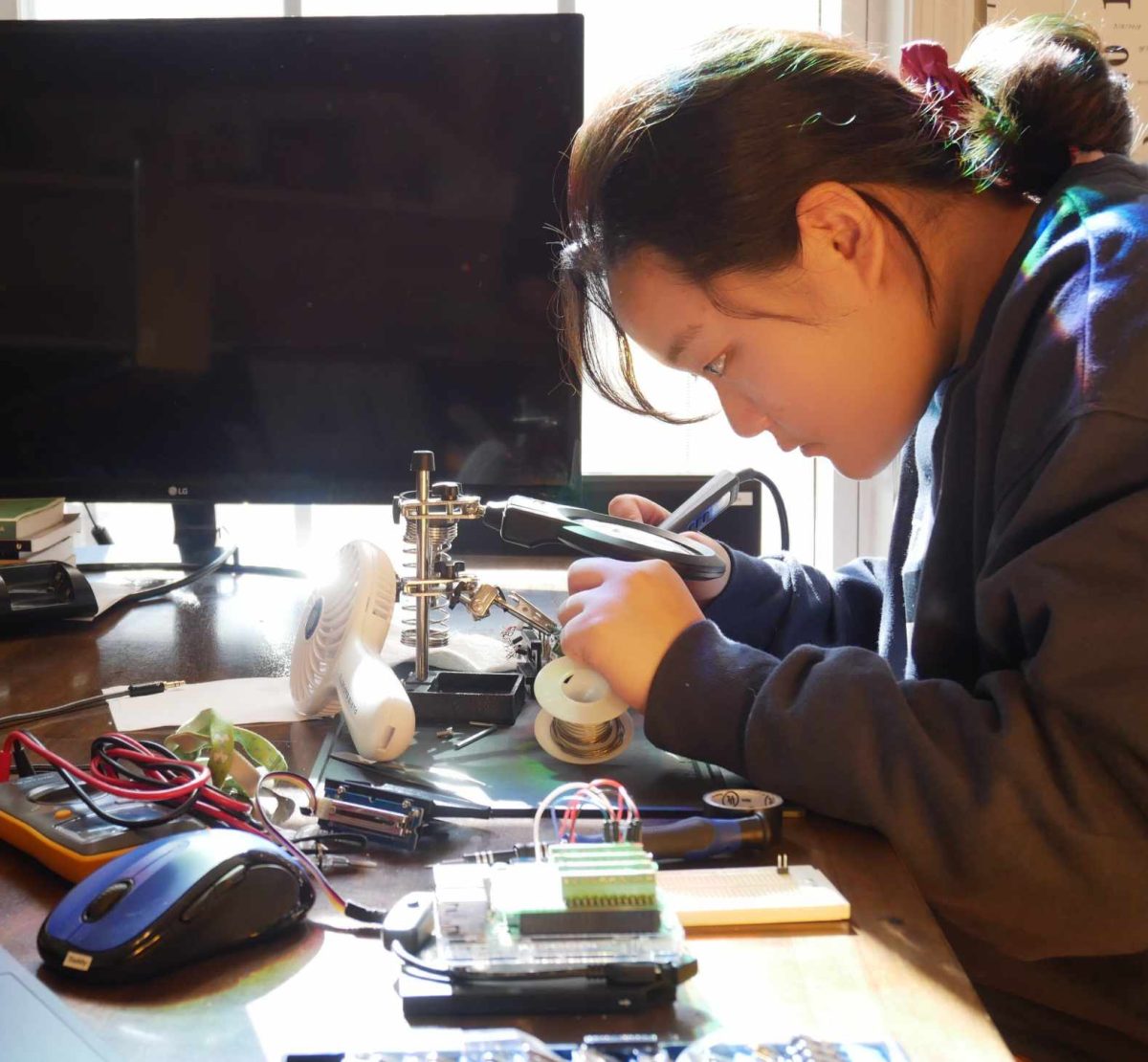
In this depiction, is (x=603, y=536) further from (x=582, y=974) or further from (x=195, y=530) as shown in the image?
(x=195, y=530)

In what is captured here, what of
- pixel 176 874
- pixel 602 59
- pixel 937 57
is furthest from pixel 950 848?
pixel 602 59

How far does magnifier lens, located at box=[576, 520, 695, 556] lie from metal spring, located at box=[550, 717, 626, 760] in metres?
0.15

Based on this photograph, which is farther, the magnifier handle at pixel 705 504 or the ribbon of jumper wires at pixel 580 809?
the magnifier handle at pixel 705 504

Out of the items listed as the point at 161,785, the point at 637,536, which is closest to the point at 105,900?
the point at 161,785

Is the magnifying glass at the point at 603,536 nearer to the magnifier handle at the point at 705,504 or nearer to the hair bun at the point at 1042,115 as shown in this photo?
the magnifier handle at the point at 705,504

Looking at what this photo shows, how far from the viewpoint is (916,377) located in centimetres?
93

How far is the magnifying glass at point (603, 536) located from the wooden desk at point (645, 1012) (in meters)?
0.25

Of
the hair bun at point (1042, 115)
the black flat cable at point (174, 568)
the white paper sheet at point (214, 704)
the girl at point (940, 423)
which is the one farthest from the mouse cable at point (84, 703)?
the hair bun at point (1042, 115)

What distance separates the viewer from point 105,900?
1.78ft

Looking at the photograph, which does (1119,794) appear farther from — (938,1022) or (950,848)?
(938,1022)

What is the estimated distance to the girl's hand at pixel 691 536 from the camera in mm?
1074

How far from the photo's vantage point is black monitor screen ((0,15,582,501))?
48.4 inches

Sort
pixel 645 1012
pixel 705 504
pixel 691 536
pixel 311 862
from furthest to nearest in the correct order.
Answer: pixel 705 504, pixel 691 536, pixel 311 862, pixel 645 1012

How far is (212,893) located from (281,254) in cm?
84
